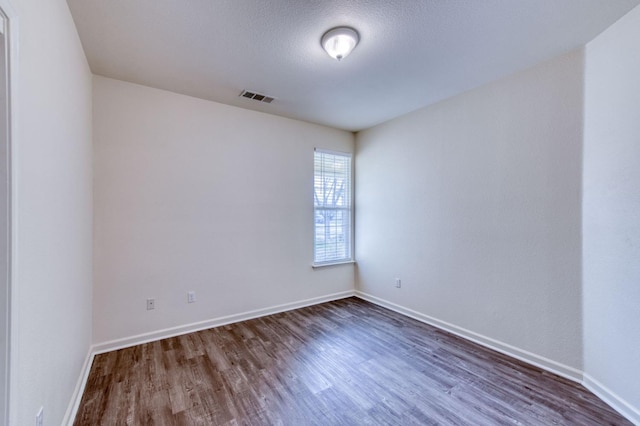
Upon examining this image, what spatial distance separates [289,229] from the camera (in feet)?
12.4

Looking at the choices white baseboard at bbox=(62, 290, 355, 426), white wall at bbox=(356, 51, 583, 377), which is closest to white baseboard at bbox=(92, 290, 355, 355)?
white baseboard at bbox=(62, 290, 355, 426)

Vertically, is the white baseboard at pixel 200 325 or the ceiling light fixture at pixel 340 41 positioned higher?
the ceiling light fixture at pixel 340 41

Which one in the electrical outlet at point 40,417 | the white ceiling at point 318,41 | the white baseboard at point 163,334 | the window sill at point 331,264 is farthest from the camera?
the window sill at point 331,264

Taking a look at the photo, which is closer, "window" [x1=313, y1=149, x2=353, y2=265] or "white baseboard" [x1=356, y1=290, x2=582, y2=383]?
"white baseboard" [x1=356, y1=290, x2=582, y2=383]

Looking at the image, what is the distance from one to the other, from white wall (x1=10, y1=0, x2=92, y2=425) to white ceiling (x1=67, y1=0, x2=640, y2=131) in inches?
15.5

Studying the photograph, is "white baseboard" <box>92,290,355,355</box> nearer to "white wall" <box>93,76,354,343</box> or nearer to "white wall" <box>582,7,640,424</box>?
"white wall" <box>93,76,354,343</box>

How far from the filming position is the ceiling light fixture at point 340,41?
1936mm

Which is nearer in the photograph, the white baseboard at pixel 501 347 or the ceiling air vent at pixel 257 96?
the white baseboard at pixel 501 347

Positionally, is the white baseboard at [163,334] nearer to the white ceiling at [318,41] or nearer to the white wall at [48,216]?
the white wall at [48,216]

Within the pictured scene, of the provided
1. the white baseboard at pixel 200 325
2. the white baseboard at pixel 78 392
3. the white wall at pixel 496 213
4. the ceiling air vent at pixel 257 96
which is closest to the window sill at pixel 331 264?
the white baseboard at pixel 200 325

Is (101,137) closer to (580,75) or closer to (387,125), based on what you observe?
(387,125)

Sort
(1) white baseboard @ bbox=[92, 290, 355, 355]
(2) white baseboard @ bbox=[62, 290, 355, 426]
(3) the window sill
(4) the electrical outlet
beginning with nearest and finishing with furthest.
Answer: (4) the electrical outlet, (2) white baseboard @ bbox=[62, 290, 355, 426], (1) white baseboard @ bbox=[92, 290, 355, 355], (3) the window sill

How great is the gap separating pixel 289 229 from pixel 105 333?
7.19ft

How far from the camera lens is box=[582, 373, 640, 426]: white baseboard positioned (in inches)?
67.6
